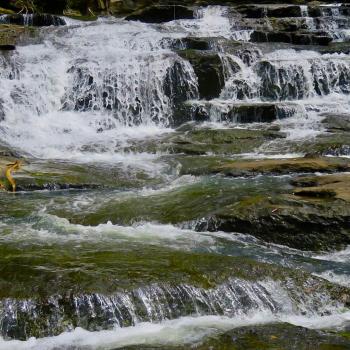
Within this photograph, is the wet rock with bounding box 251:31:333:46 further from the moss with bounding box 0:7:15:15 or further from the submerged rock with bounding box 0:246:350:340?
the submerged rock with bounding box 0:246:350:340

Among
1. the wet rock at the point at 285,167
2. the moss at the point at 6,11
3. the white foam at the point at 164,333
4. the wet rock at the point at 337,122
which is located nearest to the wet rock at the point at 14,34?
the moss at the point at 6,11

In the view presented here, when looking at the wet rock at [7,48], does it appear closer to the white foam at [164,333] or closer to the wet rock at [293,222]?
the wet rock at [293,222]

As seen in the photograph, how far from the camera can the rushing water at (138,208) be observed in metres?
5.05

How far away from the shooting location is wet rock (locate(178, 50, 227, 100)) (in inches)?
674

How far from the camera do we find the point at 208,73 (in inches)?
677

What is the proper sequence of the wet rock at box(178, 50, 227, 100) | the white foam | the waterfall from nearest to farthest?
the white foam, the waterfall, the wet rock at box(178, 50, 227, 100)

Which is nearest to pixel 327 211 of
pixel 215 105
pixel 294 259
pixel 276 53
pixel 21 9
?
pixel 294 259

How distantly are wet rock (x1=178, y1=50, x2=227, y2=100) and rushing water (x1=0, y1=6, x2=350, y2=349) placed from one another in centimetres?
19

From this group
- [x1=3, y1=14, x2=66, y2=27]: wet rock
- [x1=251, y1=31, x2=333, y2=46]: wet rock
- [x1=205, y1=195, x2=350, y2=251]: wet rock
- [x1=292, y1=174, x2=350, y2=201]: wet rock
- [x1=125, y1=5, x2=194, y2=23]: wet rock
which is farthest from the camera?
[x1=125, y1=5, x2=194, y2=23]: wet rock

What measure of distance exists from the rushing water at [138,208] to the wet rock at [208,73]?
0.19 m

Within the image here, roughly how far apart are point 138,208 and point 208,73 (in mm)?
9607

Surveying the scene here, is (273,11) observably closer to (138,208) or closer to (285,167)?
(285,167)

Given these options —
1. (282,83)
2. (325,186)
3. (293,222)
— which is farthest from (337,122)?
(293,222)

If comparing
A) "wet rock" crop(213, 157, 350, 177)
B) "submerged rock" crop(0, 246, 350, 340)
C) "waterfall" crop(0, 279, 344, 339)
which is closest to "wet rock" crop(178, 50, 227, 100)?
"wet rock" crop(213, 157, 350, 177)
